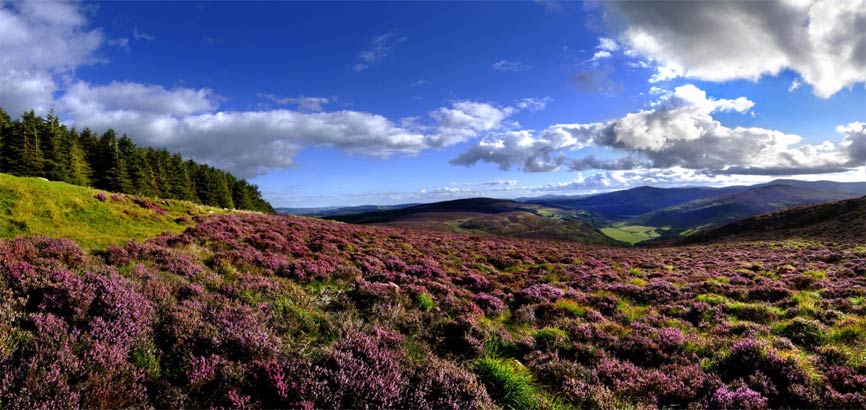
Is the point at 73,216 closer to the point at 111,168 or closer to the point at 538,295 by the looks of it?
the point at 538,295

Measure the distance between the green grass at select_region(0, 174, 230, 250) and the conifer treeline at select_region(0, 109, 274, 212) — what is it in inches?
1907

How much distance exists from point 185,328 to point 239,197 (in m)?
106

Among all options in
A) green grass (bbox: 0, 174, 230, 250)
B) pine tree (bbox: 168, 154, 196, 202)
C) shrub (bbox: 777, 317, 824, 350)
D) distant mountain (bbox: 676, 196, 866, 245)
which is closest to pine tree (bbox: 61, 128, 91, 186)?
pine tree (bbox: 168, 154, 196, 202)

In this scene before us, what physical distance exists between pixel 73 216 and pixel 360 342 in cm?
1875

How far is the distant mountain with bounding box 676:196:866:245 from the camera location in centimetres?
3893

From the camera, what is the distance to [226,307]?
690 cm

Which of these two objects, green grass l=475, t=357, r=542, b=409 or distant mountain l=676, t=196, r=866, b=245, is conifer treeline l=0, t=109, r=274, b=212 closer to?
green grass l=475, t=357, r=542, b=409

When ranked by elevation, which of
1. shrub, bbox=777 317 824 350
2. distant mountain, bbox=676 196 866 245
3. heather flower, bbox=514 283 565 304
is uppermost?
heather flower, bbox=514 283 565 304

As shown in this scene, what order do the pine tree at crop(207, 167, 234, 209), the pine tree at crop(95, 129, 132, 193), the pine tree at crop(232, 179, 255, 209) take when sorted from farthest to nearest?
the pine tree at crop(232, 179, 255, 209), the pine tree at crop(207, 167, 234, 209), the pine tree at crop(95, 129, 132, 193)

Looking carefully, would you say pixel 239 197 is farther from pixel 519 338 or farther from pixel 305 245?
pixel 519 338

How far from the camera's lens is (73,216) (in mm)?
16250

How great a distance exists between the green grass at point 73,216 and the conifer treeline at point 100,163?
4844 cm

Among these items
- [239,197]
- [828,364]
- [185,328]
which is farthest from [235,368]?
[239,197]

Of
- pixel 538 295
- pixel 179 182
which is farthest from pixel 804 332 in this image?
pixel 179 182
